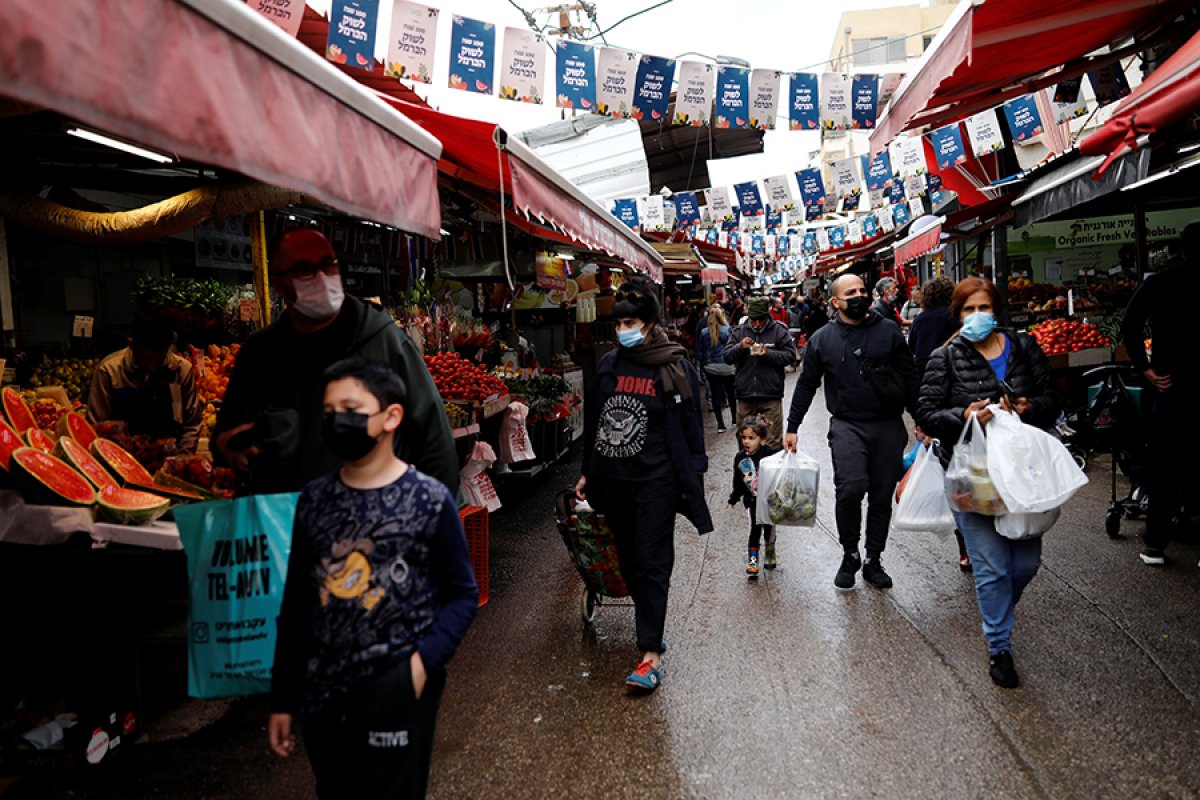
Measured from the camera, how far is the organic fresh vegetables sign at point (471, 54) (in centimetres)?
801

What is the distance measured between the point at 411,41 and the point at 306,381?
5736 mm

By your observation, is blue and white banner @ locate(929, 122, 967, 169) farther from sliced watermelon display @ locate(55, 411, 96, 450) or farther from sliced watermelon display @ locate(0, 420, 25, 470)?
sliced watermelon display @ locate(0, 420, 25, 470)

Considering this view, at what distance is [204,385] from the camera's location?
6047 mm

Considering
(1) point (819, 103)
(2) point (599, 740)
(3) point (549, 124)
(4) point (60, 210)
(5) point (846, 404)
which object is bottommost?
(2) point (599, 740)

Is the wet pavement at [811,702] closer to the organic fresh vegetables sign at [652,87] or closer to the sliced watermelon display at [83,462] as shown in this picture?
the sliced watermelon display at [83,462]

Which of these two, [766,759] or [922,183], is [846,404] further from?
[922,183]

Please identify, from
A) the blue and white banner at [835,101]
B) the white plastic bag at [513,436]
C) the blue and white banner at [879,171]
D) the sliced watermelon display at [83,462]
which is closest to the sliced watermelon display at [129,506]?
the sliced watermelon display at [83,462]

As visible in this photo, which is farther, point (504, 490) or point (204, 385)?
point (504, 490)

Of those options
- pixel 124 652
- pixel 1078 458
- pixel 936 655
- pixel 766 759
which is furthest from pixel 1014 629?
pixel 1078 458

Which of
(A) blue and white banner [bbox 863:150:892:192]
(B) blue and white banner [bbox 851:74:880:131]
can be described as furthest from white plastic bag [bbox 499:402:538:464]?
(A) blue and white banner [bbox 863:150:892:192]

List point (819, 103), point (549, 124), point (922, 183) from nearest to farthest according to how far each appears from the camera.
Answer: point (819, 103), point (922, 183), point (549, 124)

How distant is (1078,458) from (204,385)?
28.6 feet

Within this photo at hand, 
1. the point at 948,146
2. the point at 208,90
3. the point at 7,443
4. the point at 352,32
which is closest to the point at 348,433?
the point at 208,90

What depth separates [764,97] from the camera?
32.6ft
